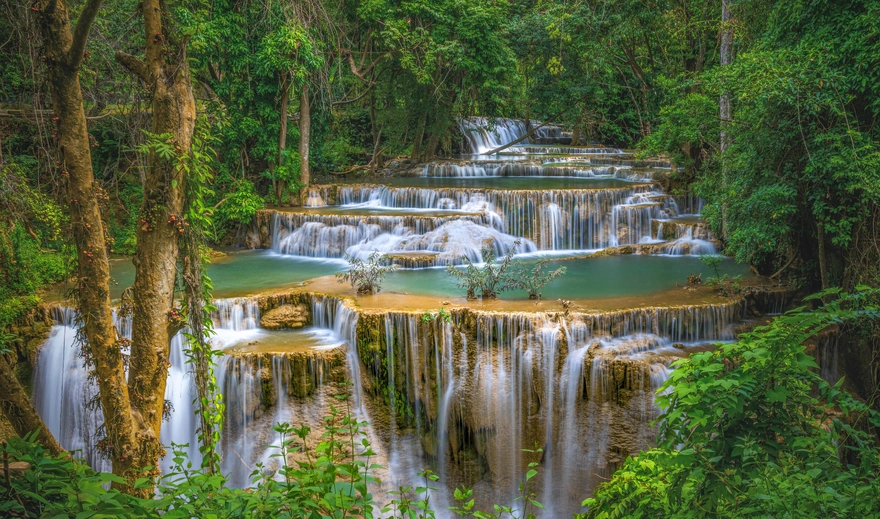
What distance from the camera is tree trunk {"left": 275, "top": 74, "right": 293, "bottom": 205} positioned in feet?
53.6

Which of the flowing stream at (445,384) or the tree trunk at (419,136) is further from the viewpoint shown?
the tree trunk at (419,136)

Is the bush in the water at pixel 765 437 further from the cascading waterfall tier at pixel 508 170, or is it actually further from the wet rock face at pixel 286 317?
the cascading waterfall tier at pixel 508 170

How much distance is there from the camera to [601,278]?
38.8 ft

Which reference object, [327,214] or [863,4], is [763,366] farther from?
[327,214]

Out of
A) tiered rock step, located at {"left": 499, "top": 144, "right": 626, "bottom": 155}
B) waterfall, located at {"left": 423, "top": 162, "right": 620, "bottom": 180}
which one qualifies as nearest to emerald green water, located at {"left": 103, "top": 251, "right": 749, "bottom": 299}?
waterfall, located at {"left": 423, "top": 162, "right": 620, "bottom": 180}

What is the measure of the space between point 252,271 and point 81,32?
8.92m

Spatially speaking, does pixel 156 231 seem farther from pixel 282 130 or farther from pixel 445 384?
pixel 282 130

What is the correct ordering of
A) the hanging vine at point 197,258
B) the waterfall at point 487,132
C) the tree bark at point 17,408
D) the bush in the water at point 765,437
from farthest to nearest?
1. the waterfall at point 487,132
2. the tree bark at point 17,408
3. the hanging vine at point 197,258
4. the bush in the water at point 765,437

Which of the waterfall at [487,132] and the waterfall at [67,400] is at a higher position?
the waterfall at [487,132]

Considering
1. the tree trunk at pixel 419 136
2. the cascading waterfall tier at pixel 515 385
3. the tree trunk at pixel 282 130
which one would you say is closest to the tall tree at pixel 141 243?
the cascading waterfall tier at pixel 515 385

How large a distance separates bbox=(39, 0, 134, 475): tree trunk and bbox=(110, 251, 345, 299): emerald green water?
5.88 meters

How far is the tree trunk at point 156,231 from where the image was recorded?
15.9ft

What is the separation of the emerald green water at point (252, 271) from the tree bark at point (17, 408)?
510 cm

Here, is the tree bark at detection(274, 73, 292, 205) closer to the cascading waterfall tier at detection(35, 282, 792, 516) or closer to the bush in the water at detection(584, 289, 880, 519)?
the cascading waterfall tier at detection(35, 282, 792, 516)
